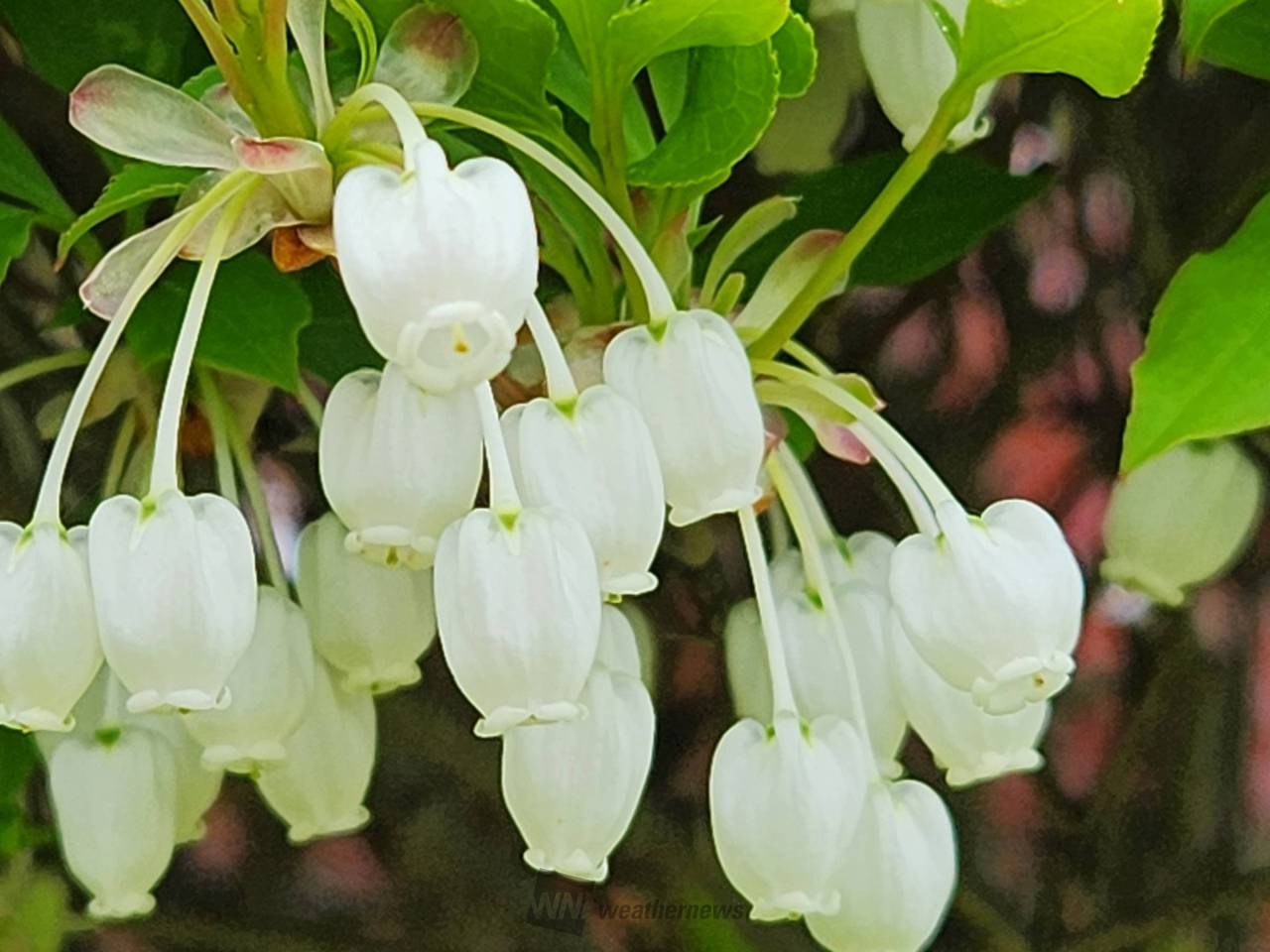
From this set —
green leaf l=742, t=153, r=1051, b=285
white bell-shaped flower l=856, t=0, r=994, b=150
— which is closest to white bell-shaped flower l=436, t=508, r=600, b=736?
white bell-shaped flower l=856, t=0, r=994, b=150

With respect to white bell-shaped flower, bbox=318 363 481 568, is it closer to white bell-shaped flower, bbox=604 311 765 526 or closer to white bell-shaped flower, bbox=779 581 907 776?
white bell-shaped flower, bbox=604 311 765 526

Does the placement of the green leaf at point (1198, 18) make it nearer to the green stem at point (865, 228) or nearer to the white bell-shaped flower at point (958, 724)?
the green stem at point (865, 228)

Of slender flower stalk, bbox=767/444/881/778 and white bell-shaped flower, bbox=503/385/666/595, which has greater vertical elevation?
white bell-shaped flower, bbox=503/385/666/595

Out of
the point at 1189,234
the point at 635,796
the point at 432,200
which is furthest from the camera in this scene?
the point at 1189,234

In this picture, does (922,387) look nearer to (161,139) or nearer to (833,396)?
(833,396)

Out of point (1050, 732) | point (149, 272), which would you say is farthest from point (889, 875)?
point (1050, 732)

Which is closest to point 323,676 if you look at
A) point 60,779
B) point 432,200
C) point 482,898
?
point 60,779
